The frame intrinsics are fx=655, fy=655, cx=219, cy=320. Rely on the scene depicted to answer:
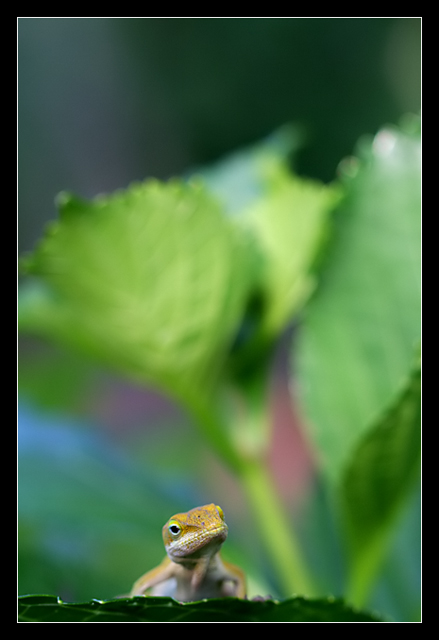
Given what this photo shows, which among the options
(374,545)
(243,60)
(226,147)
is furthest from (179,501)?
(243,60)

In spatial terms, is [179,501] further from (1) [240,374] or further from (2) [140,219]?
(2) [140,219]

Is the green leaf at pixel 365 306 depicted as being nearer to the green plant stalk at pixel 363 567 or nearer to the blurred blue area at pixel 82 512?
the green plant stalk at pixel 363 567

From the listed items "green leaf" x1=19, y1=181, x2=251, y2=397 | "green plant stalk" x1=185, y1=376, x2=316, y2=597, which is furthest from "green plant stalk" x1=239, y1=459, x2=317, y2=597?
"green leaf" x1=19, y1=181, x2=251, y2=397

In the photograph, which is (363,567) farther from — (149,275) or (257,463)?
(149,275)

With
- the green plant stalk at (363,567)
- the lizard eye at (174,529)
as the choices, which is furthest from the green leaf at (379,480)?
the lizard eye at (174,529)

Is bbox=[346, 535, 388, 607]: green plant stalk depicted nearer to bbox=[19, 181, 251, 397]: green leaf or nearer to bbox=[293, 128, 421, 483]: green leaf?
bbox=[293, 128, 421, 483]: green leaf

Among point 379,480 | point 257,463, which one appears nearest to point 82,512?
point 257,463
